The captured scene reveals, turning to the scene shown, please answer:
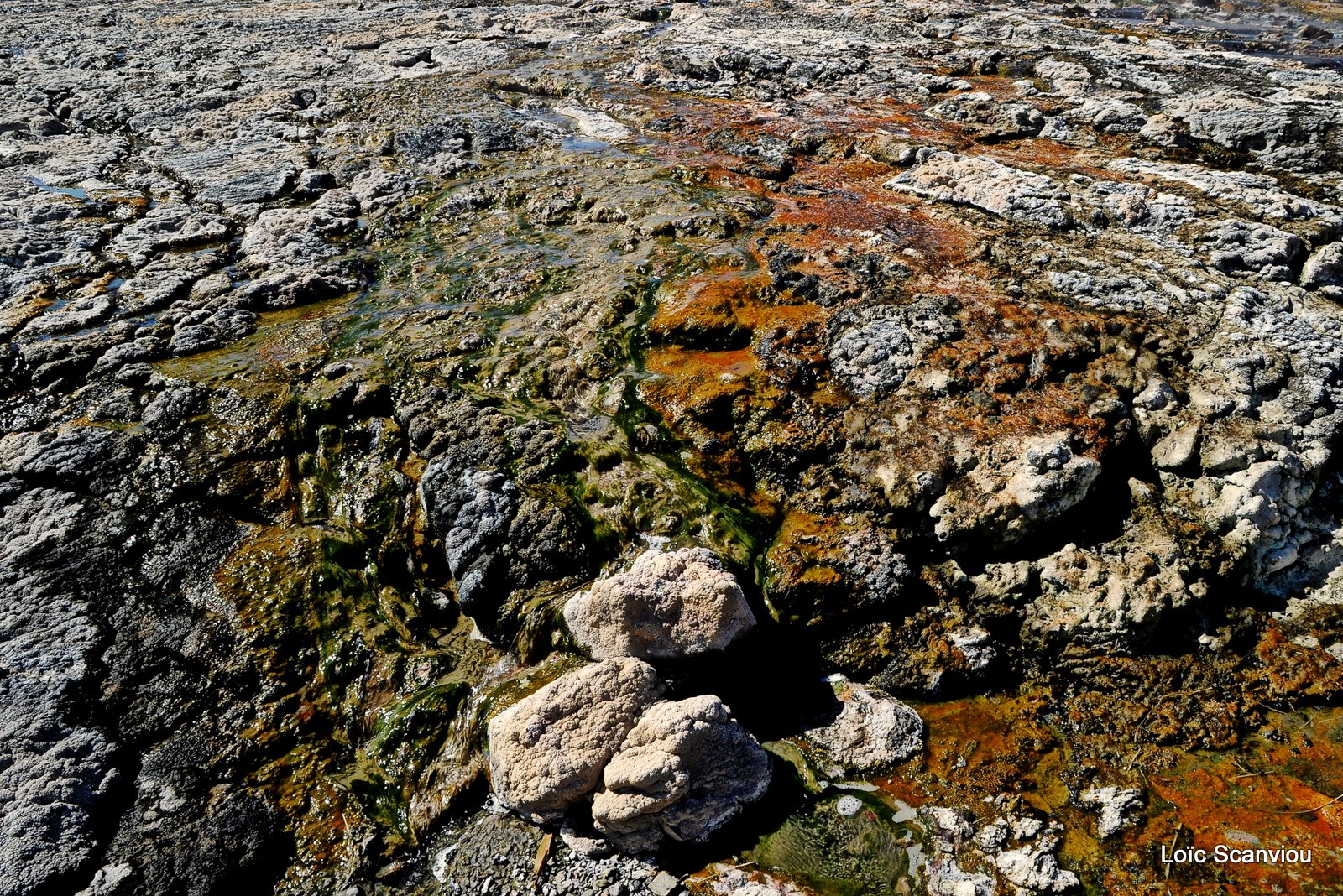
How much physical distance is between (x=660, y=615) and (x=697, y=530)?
0.89 meters

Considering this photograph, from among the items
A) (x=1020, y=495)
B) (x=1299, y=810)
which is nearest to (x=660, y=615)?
(x=1020, y=495)

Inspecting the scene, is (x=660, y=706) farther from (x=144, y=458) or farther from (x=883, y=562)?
(x=144, y=458)

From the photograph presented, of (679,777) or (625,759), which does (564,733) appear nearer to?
(625,759)

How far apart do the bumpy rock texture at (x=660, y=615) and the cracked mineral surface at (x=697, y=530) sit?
3 centimetres

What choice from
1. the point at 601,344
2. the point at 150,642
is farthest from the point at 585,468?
the point at 150,642

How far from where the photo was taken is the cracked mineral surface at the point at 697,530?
4.67 m

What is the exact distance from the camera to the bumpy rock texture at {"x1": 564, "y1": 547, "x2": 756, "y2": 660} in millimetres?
5266

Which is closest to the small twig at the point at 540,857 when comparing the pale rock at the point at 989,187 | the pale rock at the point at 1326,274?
the pale rock at the point at 989,187

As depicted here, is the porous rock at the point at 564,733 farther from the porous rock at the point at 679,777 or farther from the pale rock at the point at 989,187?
the pale rock at the point at 989,187

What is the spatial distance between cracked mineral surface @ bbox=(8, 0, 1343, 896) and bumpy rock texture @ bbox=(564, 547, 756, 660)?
30 millimetres

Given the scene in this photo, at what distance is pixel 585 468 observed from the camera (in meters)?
6.54

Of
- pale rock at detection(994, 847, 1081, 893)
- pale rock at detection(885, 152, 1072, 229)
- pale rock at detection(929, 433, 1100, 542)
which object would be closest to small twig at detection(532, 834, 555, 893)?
pale rock at detection(994, 847, 1081, 893)

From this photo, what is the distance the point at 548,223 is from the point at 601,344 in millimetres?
3459

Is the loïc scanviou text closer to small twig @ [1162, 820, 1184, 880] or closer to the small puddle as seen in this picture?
small twig @ [1162, 820, 1184, 880]
